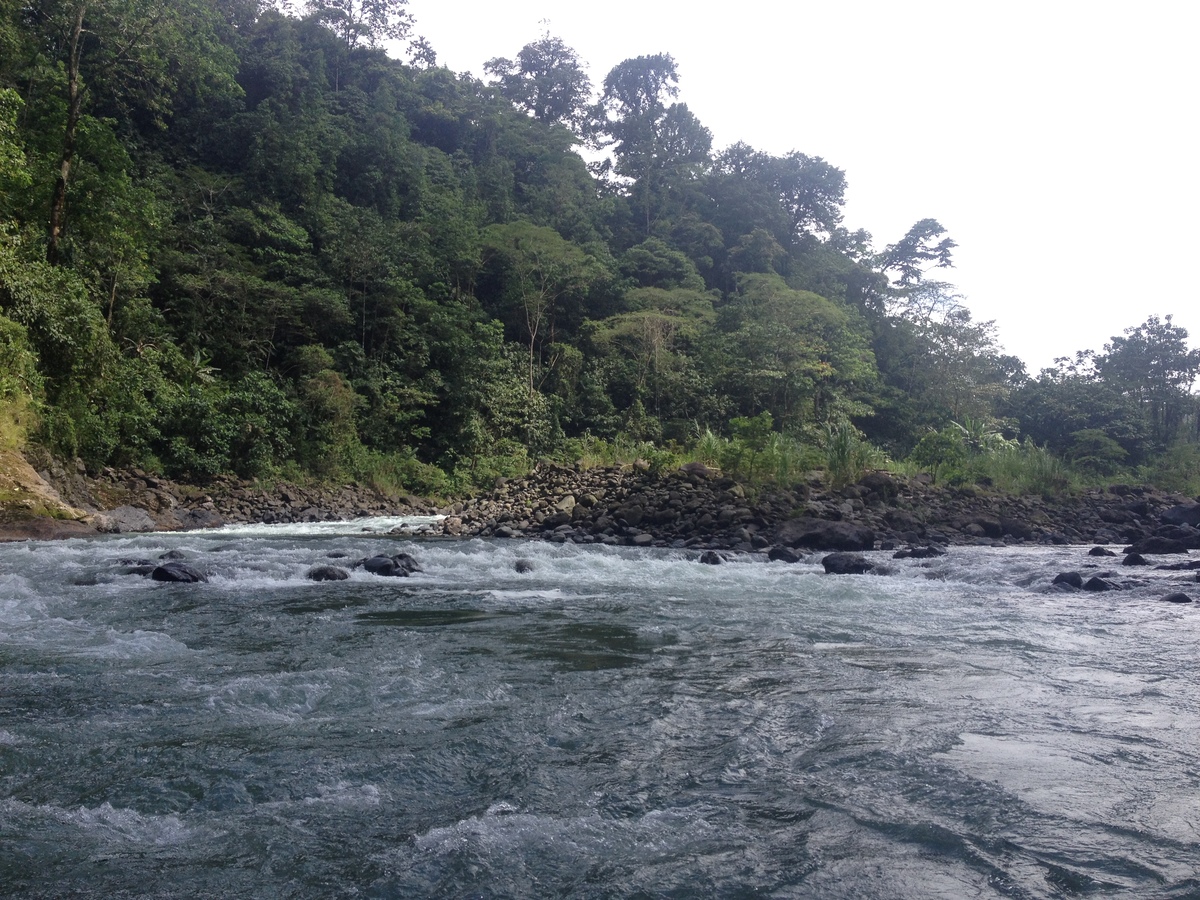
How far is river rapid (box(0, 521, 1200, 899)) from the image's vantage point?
92.2 inches

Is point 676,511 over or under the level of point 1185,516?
under

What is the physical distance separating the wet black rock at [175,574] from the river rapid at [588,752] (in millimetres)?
1055

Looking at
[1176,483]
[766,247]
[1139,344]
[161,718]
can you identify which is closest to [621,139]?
[766,247]

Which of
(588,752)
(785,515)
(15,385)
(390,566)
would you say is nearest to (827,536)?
(785,515)

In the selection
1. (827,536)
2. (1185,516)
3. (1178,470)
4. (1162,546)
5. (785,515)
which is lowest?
(827,536)

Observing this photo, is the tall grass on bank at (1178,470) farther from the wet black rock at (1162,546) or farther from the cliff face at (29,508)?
the cliff face at (29,508)

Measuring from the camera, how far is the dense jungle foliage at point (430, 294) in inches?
621

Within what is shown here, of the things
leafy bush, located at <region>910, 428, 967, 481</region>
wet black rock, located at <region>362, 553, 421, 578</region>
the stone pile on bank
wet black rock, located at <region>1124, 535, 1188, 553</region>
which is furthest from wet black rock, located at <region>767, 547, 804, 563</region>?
leafy bush, located at <region>910, 428, 967, 481</region>

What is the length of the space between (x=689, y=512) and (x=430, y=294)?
48.1 feet

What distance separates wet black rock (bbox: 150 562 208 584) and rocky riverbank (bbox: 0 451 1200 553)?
517 centimetres

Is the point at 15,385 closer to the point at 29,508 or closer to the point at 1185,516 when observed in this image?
the point at 29,508

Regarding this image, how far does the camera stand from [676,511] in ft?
45.6

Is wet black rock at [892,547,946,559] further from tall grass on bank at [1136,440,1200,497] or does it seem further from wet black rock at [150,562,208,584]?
tall grass on bank at [1136,440,1200,497]

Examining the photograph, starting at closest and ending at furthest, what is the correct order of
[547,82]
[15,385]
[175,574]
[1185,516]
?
[175,574]
[15,385]
[1185,516]
[547,82]
